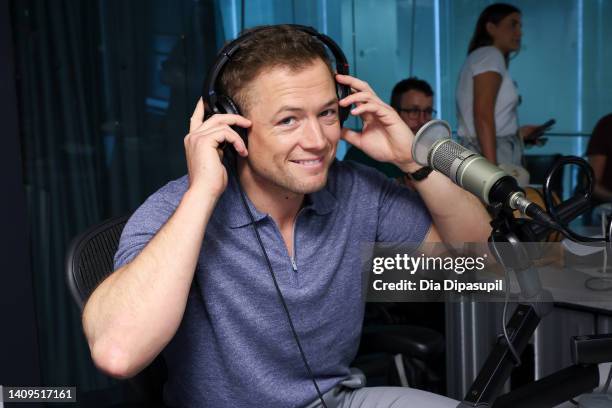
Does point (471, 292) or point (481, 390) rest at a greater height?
point (481, 390)

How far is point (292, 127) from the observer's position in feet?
4.06

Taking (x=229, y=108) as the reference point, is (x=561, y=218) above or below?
below

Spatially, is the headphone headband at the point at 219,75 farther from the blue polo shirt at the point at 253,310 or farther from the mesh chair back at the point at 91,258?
the mesh chair back at the point at 91,258

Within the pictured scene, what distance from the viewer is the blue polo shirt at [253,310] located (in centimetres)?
121

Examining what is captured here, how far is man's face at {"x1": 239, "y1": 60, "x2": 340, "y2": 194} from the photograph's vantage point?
1.22m

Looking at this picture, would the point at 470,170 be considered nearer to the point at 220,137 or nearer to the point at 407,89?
the point at 220,137

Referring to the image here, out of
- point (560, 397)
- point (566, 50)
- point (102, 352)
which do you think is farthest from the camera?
point (566, 50)

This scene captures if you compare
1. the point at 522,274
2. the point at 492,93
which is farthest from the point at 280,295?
the point at 492,93

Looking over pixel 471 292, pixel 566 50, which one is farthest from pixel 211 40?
pixel 566 50

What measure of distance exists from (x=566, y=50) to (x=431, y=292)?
4479 millimetres

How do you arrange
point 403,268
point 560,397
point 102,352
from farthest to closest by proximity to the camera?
point 403,268, point 102,352, point 560,397

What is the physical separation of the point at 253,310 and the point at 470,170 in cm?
50

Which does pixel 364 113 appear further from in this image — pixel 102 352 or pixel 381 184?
pixel 102 352

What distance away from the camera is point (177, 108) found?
2.89m
